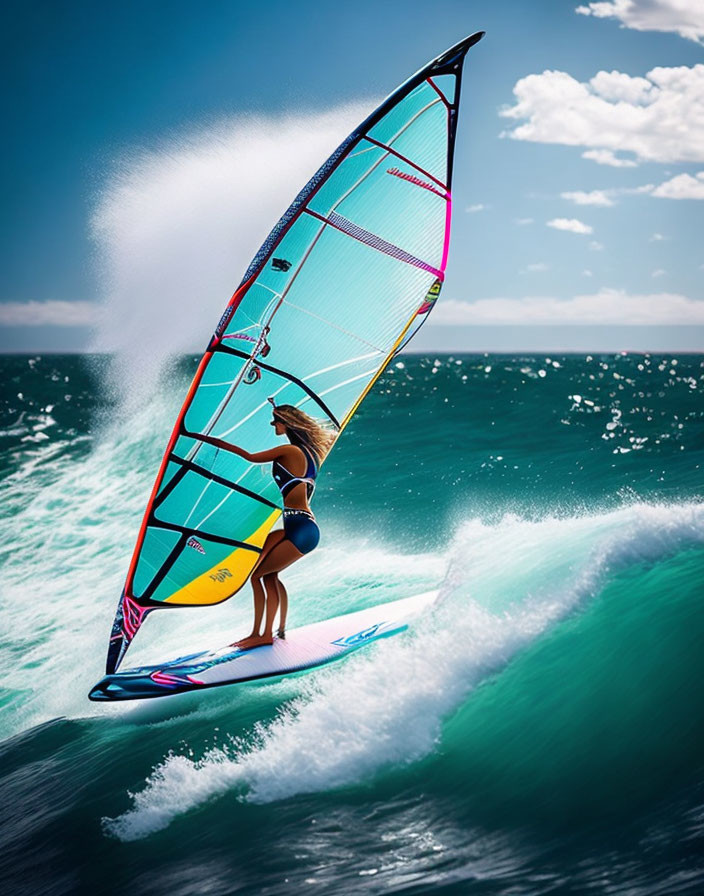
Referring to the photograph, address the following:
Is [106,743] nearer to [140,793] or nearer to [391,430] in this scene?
[140,793]

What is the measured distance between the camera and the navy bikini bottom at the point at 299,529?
4551mm

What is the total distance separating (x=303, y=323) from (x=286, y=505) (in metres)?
1.15

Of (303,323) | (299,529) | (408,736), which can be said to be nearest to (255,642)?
(299,529)

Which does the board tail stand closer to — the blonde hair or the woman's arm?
the woman's arm

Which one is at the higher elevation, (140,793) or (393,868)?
(140,793)

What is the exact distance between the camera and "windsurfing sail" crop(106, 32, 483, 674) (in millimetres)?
4703

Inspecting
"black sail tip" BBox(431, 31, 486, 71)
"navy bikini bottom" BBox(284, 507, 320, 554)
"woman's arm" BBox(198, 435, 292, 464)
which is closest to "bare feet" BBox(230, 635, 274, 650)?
"navy bikini bottom" BBox(284, 507, 320, 554)

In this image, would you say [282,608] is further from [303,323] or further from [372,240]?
[372,240]

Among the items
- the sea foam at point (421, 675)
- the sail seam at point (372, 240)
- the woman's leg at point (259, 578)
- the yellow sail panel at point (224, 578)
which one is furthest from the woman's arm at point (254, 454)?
the sail seam at point (372, 240)

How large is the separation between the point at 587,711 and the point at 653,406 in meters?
13.6

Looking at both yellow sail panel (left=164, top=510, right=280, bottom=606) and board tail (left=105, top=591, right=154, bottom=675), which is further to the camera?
yellow sail panel (left=164, top=510, right=280, bottom=606)

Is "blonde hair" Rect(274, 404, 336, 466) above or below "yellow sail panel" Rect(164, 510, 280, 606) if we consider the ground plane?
above

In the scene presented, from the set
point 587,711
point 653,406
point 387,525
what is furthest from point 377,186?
point 653,406

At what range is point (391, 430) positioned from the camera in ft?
41.8
